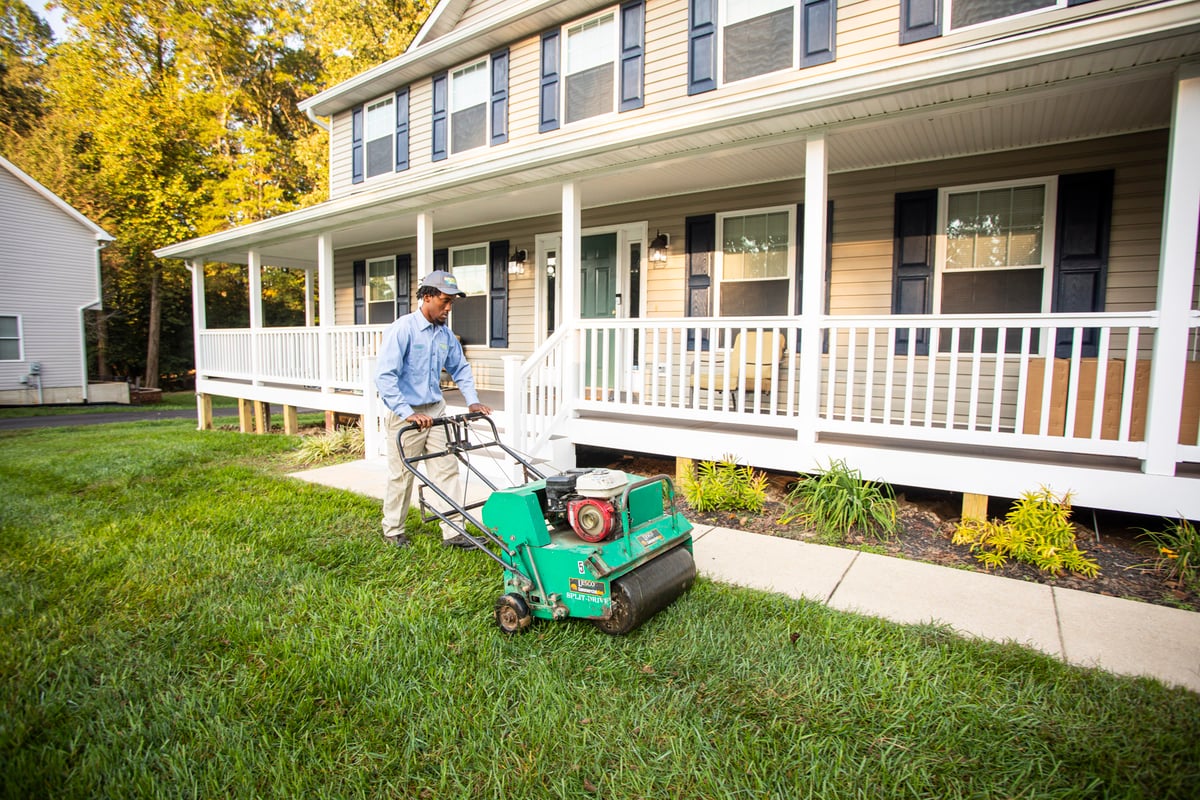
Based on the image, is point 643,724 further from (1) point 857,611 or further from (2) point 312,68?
(2) point 312,68

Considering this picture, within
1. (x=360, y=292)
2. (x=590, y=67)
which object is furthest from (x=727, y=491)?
(x=360, y=292)

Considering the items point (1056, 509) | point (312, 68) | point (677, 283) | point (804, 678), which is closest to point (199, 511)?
point (804, 678)

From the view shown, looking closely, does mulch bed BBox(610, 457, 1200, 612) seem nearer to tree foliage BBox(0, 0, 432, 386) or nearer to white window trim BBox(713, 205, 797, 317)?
white window trim BBox(713, 205, 797, 317)

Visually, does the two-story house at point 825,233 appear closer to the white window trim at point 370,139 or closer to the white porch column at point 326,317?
the white porch column at point 326,317

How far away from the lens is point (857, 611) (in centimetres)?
318

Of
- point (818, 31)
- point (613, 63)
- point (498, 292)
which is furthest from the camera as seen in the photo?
point (498, 292)

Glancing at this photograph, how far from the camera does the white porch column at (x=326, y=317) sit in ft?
29.3

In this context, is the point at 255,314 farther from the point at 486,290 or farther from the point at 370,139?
the point at 486,290

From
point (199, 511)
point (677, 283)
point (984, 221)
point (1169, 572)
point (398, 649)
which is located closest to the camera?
point (398, 649)

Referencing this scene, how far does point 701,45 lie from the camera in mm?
7723

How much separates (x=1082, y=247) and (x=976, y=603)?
4.24 metres

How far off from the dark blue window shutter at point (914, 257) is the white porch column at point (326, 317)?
24.3 ft

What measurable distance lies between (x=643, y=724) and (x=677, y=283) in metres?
6.43

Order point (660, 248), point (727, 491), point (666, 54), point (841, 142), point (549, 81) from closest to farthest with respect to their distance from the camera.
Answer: point (727, 491)
point (841, 142)
point (660, 248)
point (666, 54)
point (549, 81)
